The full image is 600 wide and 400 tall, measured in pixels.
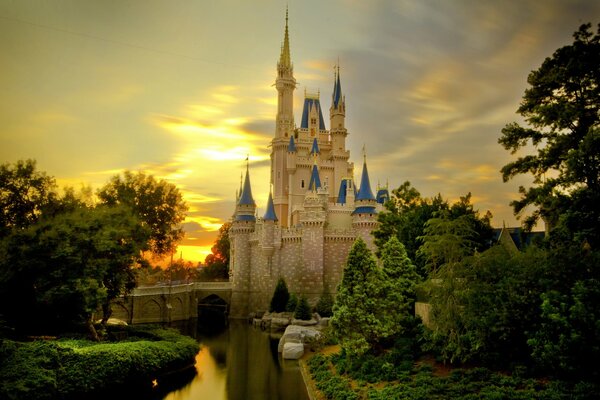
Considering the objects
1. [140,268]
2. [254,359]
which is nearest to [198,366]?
[254,359]

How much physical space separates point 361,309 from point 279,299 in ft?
70.9

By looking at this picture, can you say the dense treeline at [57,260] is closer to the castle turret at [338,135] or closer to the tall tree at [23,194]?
the tall tree at [23,194]

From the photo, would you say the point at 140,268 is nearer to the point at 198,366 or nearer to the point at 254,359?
the point at 198,366

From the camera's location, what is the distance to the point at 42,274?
2020cm

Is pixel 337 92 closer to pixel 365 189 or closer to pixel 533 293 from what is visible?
pixel 365 189

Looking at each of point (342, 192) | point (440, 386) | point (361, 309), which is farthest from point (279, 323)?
point (440, 386)

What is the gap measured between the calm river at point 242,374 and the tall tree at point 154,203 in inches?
386

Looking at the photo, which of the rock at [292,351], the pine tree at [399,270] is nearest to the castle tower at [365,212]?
the rock at [292,351]

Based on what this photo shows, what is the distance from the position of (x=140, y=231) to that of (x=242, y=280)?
73.7ft

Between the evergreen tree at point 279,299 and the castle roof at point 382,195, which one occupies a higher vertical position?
the castle roof at point 382,195

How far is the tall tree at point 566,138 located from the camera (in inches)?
536

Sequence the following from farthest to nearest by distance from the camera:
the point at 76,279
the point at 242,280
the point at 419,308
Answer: the point at 242,280, the point at 419,308, the point at 76,279

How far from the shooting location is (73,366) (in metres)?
16.5

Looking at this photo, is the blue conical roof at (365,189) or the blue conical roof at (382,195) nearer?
the blue conical roof at (365,189)
